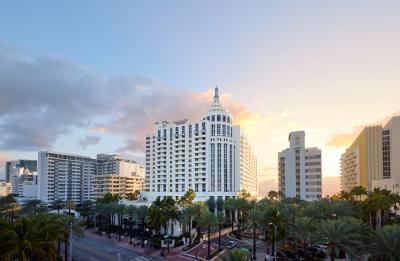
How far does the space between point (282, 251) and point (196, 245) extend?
1025 inches

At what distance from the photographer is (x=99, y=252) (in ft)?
316

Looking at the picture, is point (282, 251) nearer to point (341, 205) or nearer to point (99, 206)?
point (341, 205)

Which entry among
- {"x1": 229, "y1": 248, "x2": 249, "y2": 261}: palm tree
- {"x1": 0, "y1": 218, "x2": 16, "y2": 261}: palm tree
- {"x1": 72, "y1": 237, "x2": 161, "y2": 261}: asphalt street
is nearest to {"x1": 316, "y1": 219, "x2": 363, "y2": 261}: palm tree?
{"x1": 229, "y1": 248, "x2": 249, "y2": 261}: palm tree

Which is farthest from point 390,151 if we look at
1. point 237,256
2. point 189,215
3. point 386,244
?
point 237,256

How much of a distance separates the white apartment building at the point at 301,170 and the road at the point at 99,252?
10461cm

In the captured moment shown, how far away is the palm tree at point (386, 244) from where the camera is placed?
161 feet

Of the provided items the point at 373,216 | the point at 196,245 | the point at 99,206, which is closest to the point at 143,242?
the point at 196,245

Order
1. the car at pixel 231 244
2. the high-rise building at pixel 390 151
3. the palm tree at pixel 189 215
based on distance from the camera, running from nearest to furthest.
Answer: the car at pixel 231 244 < the palm tree at pixel 189 215 < the high-rise building at pixel 390 151

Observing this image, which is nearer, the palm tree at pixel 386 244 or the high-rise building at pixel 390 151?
the palm tree at pixel 386 244

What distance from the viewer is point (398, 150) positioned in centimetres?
15412

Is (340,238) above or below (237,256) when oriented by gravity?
below

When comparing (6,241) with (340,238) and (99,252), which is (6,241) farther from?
(99,252)

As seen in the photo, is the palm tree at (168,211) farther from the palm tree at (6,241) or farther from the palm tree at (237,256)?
the palm tree at (237,256)

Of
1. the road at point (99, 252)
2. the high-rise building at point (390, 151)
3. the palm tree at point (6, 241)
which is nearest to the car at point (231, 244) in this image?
the road at point (99, 252)
